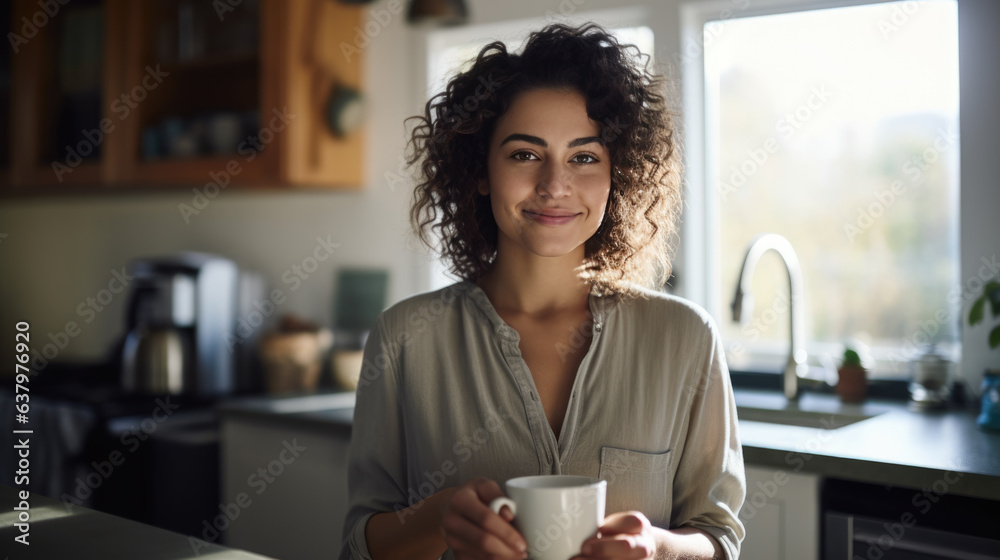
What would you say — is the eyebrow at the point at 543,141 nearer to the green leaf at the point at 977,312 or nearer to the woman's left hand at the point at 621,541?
the woman's left hand at the point at 621,541

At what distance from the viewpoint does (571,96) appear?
1130 millimetres

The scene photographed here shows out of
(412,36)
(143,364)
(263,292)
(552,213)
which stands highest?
(412,36)

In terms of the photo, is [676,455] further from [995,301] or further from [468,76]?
[995,301]

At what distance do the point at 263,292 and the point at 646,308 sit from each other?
6.81ft

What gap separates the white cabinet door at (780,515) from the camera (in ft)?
4.84

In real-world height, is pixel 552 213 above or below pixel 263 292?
above

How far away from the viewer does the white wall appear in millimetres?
1892

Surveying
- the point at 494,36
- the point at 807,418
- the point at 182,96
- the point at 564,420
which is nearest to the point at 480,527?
the point at 564,420

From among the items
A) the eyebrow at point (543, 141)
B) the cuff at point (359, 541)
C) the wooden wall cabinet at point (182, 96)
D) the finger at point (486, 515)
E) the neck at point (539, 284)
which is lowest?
the cuff at point (359, 541)

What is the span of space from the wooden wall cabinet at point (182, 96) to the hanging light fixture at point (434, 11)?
545 millimetres

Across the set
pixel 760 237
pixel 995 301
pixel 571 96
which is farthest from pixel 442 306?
pixel 995 301

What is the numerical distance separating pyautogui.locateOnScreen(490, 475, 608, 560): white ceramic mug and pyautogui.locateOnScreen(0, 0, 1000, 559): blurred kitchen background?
0.83 metres

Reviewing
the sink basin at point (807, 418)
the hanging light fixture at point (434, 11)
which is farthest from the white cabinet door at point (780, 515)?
the hanging light fixture at point (434, 11)

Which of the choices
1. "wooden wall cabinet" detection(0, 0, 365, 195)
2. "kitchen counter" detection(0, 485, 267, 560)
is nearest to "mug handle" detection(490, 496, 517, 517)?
"kitchen counter" detection(0, 485, 267, 560)
